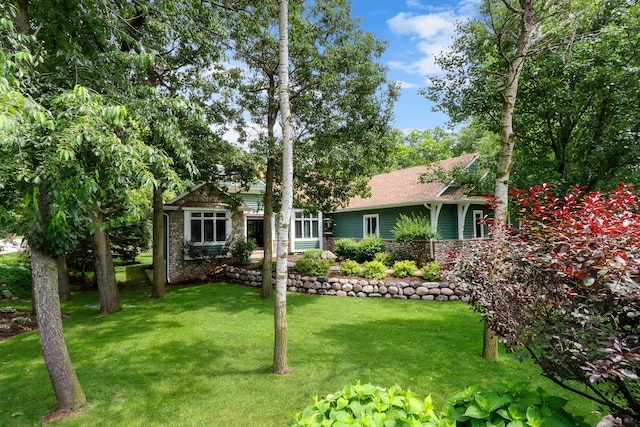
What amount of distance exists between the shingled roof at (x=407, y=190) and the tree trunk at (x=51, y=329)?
958 centimetres

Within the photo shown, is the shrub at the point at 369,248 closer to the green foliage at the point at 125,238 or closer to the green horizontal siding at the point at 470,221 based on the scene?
the green horizontal siding at the point at 470,221

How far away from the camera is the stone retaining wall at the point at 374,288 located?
10758mm

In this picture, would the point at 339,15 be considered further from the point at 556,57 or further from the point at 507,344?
the point at 507,344

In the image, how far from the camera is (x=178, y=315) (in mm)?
9570

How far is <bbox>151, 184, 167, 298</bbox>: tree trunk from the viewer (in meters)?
11.6

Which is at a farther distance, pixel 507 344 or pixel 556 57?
pixel 556 57

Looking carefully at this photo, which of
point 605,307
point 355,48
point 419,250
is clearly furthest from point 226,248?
point 605,307

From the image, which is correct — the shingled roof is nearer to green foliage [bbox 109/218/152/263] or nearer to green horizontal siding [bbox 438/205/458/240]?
green horizontal siding [bbox 438/205/458/240]

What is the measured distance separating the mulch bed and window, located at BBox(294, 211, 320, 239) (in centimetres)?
1233

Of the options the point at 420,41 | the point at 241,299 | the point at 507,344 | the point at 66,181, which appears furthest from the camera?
the point at 241,299

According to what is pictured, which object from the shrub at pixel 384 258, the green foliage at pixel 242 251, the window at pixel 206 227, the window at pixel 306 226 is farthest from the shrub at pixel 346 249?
the window at pixel 206 227

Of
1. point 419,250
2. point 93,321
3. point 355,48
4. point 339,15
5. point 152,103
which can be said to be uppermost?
point 339,15

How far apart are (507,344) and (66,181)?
14.7ft

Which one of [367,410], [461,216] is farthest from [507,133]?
[461,216]
